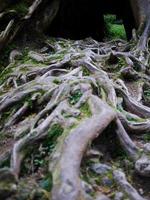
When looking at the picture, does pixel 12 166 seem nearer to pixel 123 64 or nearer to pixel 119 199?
pixel 119 199

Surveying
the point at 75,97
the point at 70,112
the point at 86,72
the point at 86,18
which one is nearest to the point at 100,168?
the point at 70,112

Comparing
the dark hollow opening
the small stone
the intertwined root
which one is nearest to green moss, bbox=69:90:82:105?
the intertwined root

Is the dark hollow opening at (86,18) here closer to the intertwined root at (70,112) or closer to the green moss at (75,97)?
the intertwined root at (70,112)

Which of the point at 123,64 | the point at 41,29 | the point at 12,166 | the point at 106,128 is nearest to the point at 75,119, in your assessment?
A: the point at 106,128

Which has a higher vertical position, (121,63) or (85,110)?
(85,110)

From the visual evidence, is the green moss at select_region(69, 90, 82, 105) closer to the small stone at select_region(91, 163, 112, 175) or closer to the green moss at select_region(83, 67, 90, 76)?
the small stone at select_region(91, 163, 112, 175)

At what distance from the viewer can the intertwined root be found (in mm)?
3380

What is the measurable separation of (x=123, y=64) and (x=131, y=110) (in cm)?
216

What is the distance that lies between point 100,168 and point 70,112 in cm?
85

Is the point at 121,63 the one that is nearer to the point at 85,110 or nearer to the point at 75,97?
the point at 75,97

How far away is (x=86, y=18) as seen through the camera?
12906mm

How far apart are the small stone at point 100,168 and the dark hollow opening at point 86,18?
311 inches

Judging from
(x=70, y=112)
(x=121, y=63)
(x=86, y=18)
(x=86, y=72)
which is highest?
(x=70, y=112)

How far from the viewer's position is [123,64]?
725 cm
